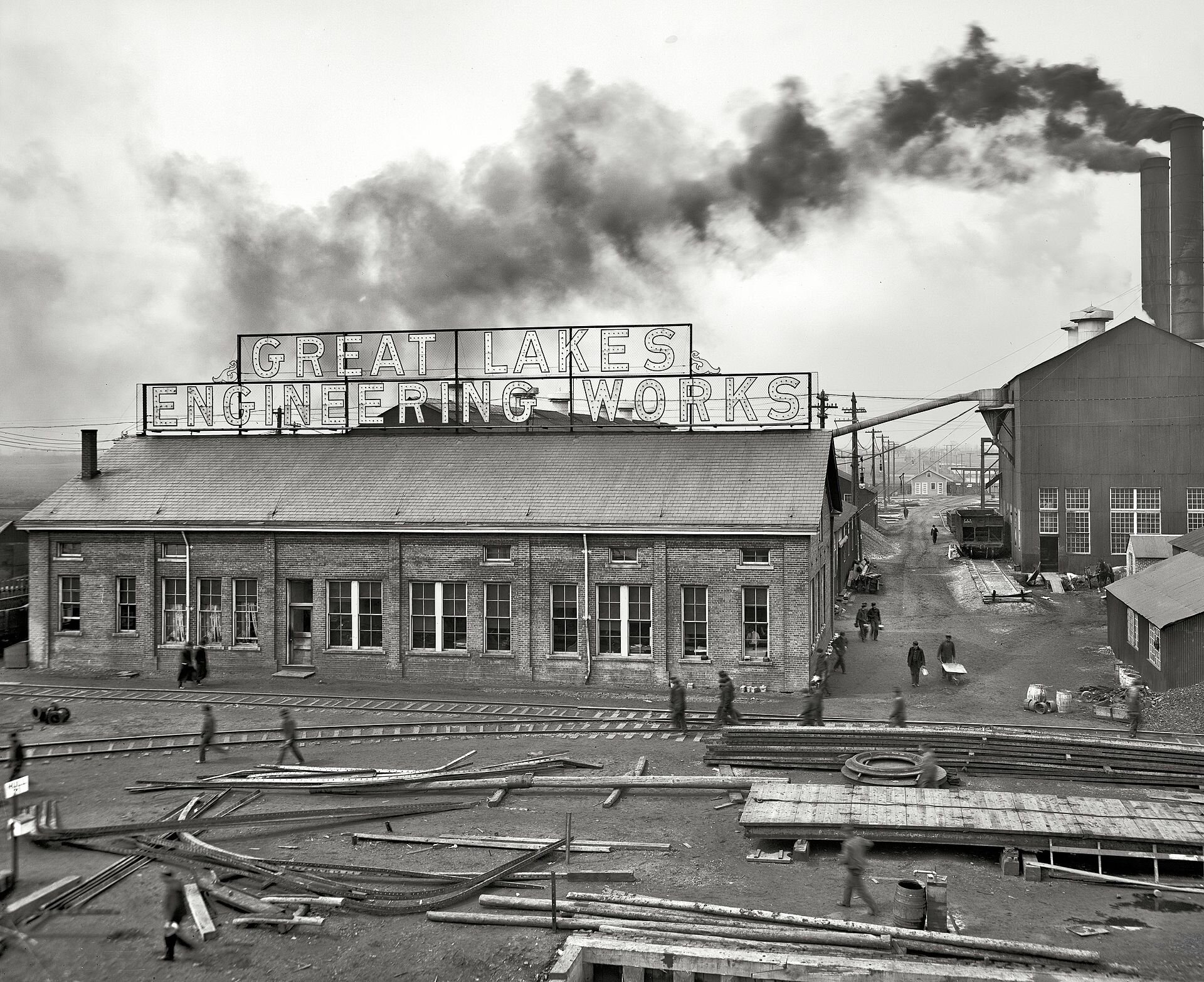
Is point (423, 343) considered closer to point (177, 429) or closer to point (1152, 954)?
point (177, 429)

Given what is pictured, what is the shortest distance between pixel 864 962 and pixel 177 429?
35190 millimetres

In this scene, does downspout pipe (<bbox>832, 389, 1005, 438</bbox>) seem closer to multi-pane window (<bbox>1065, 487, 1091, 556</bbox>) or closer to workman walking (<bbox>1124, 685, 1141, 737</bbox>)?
multi-pane window (<bbox>1065, 487, 1091, 556</bbox>)

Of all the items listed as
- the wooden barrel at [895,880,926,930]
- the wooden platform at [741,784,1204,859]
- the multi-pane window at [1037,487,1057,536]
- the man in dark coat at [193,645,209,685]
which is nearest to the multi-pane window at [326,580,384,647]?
the man in dark coat at [193,645,209,685]

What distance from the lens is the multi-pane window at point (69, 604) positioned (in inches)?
1444

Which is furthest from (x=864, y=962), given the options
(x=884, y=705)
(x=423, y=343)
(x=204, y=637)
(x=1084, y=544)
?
(x=1084, y=544)

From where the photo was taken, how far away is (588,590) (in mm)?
32250

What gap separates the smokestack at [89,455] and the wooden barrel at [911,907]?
33.8 m

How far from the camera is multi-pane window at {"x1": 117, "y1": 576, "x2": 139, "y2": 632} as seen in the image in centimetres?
3619

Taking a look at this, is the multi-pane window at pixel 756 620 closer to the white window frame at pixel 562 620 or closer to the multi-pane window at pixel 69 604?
the white window frame at pixel 562 620

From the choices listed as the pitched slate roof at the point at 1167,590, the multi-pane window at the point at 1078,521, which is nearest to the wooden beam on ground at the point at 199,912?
the pitched slate roof at the point at 1167,590

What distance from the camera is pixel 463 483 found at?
3541 centimetres

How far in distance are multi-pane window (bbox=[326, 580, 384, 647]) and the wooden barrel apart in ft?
74.2

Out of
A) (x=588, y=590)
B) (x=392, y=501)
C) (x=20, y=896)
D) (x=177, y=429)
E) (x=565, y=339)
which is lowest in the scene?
(x=20, y=896)

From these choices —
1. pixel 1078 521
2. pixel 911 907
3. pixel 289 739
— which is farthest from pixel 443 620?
pixel 1078 521
